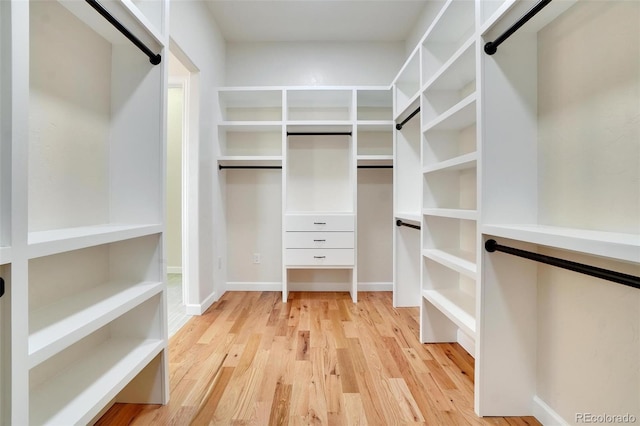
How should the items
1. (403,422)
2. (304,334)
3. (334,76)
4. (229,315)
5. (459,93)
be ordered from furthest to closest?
(334,76) → (229,315) → (304,334) → (459,93) → (403,422)

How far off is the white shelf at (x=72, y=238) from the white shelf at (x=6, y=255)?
6 cm

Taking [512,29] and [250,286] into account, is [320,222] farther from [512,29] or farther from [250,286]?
[512,29]

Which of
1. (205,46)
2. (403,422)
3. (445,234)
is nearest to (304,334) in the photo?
(403,422)

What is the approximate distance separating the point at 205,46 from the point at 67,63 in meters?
1.69

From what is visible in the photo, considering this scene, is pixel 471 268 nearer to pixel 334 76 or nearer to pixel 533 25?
pixel 533 25

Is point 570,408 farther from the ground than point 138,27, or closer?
closer

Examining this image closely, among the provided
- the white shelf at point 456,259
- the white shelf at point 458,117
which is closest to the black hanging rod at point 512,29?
the white shelf at point 458,117

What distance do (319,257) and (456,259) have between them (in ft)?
4.69

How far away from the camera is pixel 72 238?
2.88ft

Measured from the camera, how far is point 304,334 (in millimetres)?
2119

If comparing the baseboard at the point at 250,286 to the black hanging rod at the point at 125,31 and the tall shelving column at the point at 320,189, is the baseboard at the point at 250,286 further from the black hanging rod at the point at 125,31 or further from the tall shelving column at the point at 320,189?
the black hanging rod at the point at 125,31

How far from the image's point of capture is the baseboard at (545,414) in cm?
116

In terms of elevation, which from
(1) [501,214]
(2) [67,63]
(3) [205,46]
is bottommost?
(1) [501,214]

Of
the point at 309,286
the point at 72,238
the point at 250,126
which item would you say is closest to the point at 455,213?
the point at 72,238
